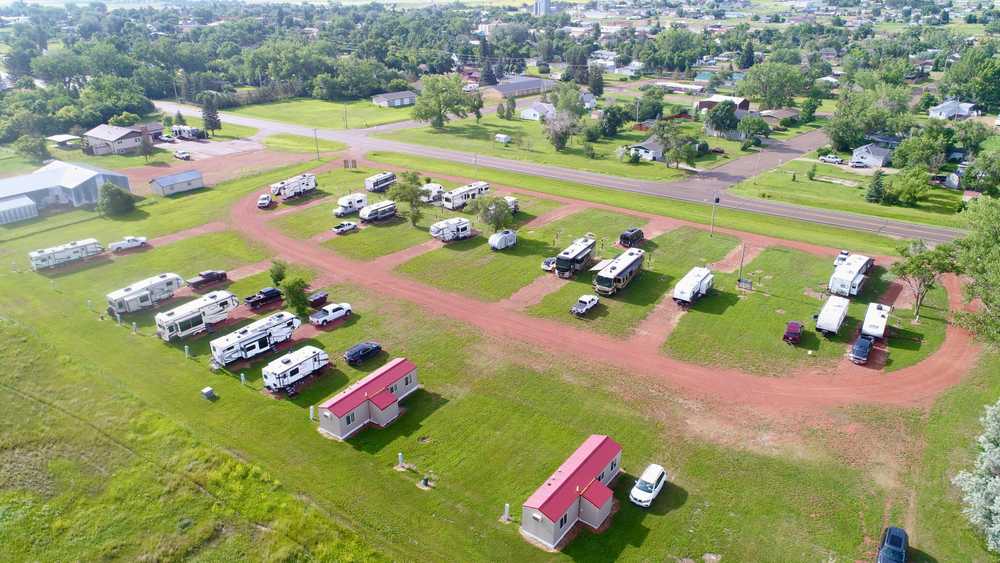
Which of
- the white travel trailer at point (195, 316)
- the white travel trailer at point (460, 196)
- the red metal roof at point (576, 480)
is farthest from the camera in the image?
the white travel trailer at point (460, 196)

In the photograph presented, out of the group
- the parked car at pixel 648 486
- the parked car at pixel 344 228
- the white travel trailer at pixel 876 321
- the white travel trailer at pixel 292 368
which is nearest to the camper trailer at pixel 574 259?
the white travel trailer at pixel 876 321

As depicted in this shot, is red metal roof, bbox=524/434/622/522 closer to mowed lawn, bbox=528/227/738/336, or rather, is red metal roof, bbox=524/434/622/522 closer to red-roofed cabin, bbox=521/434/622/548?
red-roofed cabin, bbox=521/434/622/548

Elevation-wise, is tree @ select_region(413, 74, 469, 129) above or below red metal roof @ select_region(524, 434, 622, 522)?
above

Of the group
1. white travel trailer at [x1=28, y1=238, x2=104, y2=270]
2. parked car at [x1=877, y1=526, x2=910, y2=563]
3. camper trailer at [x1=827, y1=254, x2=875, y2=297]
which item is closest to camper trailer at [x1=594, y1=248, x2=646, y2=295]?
camper trailer at [x1=827, y1=254, x2=875, y2=297]

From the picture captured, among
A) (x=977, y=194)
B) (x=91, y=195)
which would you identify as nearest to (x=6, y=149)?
(x=91, y=195)

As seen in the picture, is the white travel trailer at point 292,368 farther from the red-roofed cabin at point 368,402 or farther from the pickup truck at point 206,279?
the pickup truck at point 206,279

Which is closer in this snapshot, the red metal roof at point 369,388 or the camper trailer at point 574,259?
the red metal roof at point 369,388

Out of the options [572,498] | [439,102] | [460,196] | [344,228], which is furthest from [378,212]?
[439,102]

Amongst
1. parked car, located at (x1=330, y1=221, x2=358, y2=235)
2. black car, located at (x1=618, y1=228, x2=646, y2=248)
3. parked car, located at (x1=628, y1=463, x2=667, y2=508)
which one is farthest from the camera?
parked car, located at (x1=330, y1=221, x2=358, y2=235)
